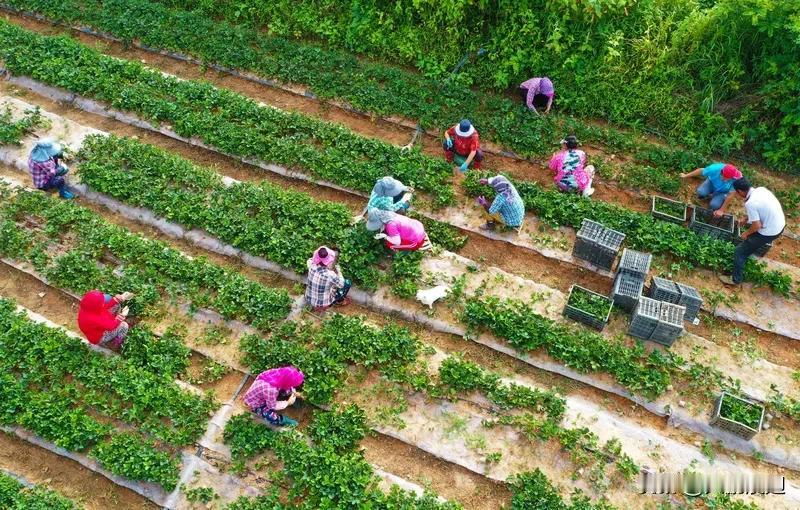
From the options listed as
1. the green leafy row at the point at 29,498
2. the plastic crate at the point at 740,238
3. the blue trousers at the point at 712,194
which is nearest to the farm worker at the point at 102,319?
the green leafy row at the point at 29,498

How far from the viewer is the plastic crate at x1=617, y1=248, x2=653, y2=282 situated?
28.7 ft

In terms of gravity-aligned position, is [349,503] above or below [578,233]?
below

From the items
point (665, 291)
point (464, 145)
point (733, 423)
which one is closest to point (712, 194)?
point (665, 291)

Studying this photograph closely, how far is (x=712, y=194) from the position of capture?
32.7 ft

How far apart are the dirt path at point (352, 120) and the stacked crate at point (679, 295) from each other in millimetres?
1969

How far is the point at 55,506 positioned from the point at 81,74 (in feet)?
29.1

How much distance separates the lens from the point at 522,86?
1121 centimetres

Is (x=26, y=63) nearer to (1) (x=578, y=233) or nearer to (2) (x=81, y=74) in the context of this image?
(2) (x=81, y=74)

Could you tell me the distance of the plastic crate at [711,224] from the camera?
9.58 meters

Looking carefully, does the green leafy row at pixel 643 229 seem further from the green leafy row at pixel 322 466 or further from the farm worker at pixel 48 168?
the farm worker at pixel 48 168

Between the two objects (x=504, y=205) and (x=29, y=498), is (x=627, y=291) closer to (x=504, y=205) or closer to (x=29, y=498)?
(x=504, y=205)

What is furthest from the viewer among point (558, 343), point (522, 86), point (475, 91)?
point (475, 91)

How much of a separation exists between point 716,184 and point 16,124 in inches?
515

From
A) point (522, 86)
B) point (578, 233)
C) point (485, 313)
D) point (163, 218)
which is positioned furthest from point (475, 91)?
point (163, 218)
